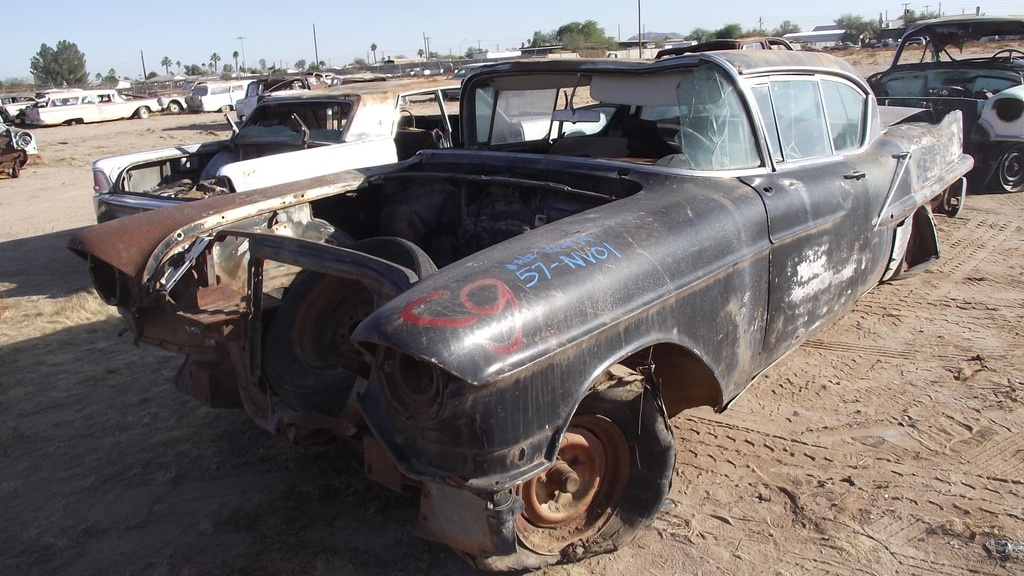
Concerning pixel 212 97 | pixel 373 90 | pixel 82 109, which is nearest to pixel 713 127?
pixel 373 90

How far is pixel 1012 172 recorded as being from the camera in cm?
846

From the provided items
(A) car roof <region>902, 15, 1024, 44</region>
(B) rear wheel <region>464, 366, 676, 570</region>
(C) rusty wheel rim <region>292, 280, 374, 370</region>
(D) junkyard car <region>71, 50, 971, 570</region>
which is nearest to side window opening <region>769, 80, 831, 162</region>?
(D) junkyard car <region>71, 50, 971, 570</region>

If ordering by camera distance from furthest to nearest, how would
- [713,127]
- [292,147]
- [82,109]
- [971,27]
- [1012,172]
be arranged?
[82,109]
[971,27]
[1012,172]
[292,147]
[713,127]

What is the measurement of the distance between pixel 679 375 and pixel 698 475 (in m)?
0.57

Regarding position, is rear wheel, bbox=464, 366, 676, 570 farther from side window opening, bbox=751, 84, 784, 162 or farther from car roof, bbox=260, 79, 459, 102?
car roof, bbox=260, 79, 459, 102

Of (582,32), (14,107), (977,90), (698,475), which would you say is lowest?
(698,475)

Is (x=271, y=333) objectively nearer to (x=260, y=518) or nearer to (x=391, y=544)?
(x=260, y=518)

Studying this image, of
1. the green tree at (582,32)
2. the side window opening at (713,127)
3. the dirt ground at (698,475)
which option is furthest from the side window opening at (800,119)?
the green tree at (582,32)

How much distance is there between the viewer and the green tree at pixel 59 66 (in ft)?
182

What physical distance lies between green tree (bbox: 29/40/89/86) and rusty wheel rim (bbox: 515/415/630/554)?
207 ft

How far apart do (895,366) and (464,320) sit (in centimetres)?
311

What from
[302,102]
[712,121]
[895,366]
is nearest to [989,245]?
[895,366]

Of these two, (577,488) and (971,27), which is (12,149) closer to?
(577,488)

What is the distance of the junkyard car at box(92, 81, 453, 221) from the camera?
606 centimetres
